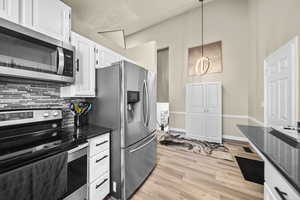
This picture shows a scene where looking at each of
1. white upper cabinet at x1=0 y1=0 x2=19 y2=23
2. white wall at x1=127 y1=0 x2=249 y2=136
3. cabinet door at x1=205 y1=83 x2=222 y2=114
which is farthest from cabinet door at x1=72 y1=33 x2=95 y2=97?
white wall at x1=127 y1=0 x2=249 y2=136

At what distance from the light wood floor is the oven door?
69 cm

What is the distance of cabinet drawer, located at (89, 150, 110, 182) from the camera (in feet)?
4.08

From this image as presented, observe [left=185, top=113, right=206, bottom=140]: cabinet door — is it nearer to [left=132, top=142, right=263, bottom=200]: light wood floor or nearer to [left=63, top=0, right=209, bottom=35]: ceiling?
[left=132, top=142, right=263, bottom=200]: light wood floor

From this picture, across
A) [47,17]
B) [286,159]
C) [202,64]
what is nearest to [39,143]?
[47,17]

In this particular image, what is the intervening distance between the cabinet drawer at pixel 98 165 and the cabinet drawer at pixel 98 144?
0.15 feet

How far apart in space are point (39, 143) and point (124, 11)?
131 inches

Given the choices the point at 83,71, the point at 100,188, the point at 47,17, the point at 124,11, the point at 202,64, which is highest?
the point at 124,11

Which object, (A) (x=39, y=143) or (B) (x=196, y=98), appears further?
(B) (x=196, y=98)

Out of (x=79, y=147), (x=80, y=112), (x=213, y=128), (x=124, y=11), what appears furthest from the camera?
(x=213, y=128)

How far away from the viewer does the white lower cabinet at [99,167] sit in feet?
4.06

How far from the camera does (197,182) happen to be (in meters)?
1.77

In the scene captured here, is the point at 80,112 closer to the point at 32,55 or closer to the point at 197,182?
the point at 32,55

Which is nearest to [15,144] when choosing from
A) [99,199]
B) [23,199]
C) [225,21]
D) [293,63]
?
[23,199]

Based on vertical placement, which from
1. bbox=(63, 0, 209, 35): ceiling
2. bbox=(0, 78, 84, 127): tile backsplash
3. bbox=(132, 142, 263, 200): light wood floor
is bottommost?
bbox=(132, 142, 263, 200): light wood floor
